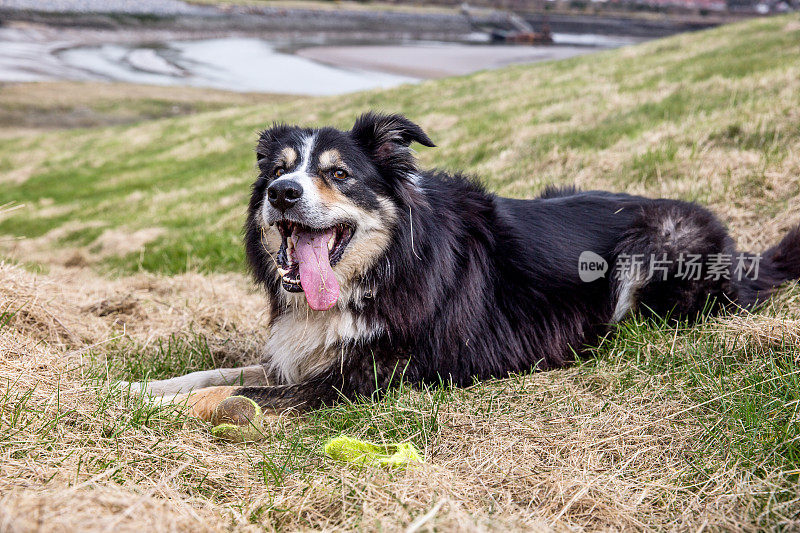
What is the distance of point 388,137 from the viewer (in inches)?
147

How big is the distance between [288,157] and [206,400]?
1482mm

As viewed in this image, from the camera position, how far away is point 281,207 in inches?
135

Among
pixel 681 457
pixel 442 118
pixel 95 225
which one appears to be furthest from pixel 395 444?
pixel 442 118

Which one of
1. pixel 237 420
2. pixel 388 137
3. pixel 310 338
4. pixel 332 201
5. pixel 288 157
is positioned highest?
pixel 388 137

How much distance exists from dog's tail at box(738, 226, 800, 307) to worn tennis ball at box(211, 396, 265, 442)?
Answer: 10.6ft

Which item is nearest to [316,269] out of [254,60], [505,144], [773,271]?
[773,271]

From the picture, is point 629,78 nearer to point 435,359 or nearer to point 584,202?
point 584,202

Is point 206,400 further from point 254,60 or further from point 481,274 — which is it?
point 254,60

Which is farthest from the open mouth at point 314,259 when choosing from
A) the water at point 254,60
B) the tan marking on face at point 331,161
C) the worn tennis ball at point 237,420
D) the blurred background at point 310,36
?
the water at point 254,60

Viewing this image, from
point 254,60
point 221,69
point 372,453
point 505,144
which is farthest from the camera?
point 254,60

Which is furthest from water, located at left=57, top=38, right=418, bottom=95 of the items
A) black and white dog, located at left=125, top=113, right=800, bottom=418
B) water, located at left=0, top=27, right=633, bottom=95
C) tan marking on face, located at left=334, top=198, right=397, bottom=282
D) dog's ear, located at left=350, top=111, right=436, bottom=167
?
tan marking on face, located at left=334, top=198, right=397, bottom=282

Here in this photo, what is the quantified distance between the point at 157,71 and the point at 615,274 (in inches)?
1631

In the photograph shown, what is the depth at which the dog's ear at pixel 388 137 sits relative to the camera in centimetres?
371

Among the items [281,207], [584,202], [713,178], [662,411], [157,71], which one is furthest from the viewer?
[157,71]
